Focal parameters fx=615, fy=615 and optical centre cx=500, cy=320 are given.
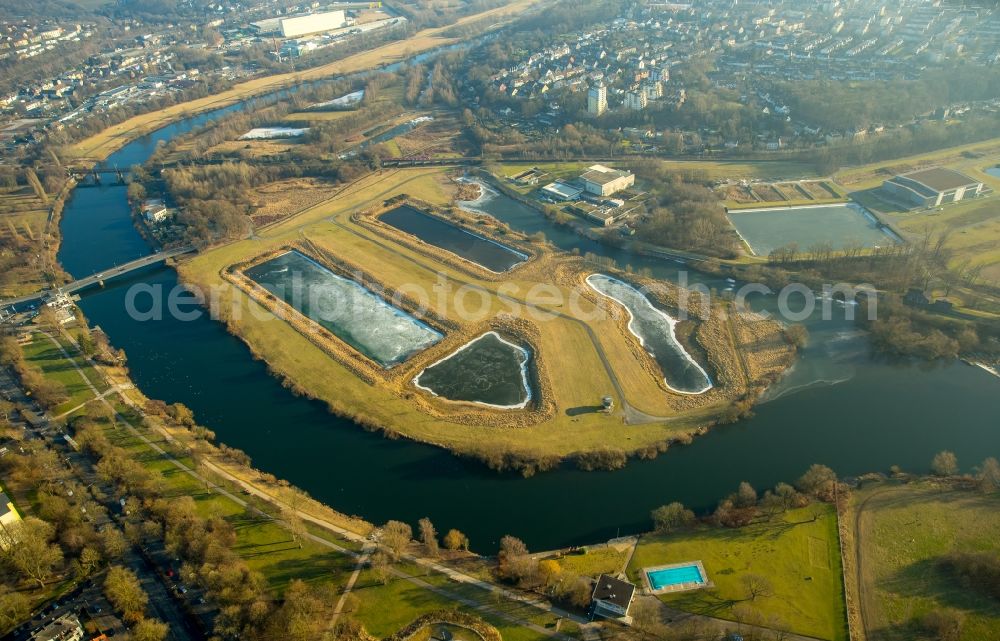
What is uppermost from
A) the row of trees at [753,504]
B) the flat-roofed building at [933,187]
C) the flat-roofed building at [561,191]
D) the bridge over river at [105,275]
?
the flat-roofed building at [933,187]

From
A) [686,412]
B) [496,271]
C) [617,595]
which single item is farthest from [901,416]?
[496,271]

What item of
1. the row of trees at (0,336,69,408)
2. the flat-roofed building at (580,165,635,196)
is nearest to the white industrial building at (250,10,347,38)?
the flat-roofed building at (580,165,635,196)

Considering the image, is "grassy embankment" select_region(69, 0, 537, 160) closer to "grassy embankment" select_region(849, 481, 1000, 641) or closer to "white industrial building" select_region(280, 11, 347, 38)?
"white industrial building" select_region(280, 11, 347, 38)

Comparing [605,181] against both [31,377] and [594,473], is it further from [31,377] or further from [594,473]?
[31,377]

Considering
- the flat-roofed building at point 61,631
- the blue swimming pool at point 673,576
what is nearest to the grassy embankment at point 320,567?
the blue swimming pool at point 673,576

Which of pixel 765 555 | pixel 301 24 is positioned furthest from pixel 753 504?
pixel 301 24

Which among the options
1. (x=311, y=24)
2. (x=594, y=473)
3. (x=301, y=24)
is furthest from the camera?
(x=311, y=24)

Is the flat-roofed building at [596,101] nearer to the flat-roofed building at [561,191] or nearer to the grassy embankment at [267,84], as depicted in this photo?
the flat-roofed building at [561,191]
